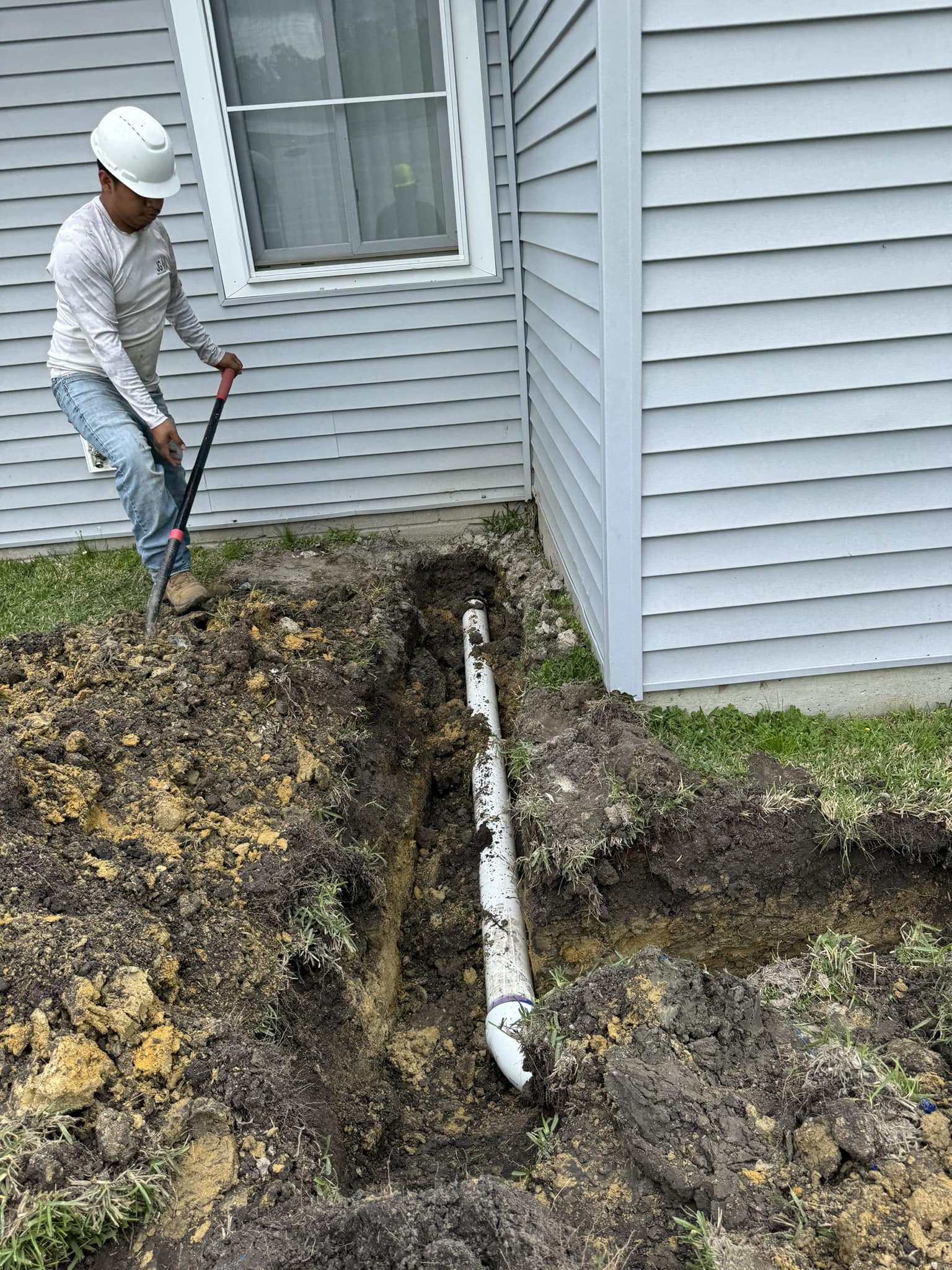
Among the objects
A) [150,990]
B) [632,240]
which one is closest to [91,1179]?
[150,990]

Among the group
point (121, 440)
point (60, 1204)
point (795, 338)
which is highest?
→ point (795, 338)

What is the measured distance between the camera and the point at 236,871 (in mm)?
2496

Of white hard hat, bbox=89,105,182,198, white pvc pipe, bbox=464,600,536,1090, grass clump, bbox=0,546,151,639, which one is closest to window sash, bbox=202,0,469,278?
white hard hat, bbox=89,105,182,198

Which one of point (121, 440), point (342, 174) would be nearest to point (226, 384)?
point (121, 440)

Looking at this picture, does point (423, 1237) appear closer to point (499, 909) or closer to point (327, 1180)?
point (327, 1180)

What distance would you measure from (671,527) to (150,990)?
2120 mm

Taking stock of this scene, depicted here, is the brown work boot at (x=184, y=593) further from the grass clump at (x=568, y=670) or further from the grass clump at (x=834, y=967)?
the grass clump at (x=834, y=967)

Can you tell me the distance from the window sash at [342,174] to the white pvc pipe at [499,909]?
2503 mm

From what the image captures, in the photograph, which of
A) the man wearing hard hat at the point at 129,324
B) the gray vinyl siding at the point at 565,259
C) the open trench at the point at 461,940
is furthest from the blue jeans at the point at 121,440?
the gray vinyl siding at the point at 565,259

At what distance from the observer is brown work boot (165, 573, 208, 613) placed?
3621 mm

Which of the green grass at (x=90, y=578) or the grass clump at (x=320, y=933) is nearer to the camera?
the grass clump at (x=320, y=933)

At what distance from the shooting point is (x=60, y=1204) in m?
1.59

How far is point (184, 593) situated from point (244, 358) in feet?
5.41

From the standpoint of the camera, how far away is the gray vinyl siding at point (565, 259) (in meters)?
2.61
